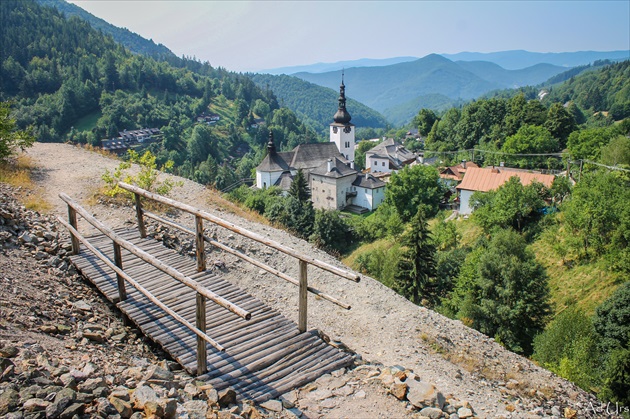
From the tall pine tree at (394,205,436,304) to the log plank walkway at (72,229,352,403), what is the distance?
53.8 ft

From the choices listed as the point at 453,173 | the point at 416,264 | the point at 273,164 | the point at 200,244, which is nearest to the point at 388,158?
the point at 453,173

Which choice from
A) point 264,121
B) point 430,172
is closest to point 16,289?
point 430,172

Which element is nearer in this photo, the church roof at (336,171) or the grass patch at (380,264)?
the grass patch at (380,264)

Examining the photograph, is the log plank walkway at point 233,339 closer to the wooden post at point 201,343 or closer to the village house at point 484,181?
the wooden post at point 201,343

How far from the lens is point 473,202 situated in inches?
1396

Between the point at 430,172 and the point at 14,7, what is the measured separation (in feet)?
385

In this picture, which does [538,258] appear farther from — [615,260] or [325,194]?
[325,194]

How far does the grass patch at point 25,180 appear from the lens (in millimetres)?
10007

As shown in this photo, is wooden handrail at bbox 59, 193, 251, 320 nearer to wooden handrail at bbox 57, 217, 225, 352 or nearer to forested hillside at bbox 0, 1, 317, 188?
wooden handrail at bbox 57, 217, 225, 352

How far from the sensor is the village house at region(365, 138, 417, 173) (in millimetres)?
64875

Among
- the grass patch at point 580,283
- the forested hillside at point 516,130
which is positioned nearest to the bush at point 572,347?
the grass patch at point 580,283

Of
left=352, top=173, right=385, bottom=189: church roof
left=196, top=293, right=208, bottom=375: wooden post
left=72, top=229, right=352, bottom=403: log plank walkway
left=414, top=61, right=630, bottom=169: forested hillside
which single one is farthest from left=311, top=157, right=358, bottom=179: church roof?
left=196, top=293, right=208, bottom=375: wooden post

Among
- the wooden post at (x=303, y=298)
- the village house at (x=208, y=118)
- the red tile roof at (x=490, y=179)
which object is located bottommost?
the red tile roof at (x=490, y=179)

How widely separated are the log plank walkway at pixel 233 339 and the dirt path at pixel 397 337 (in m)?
0.76
